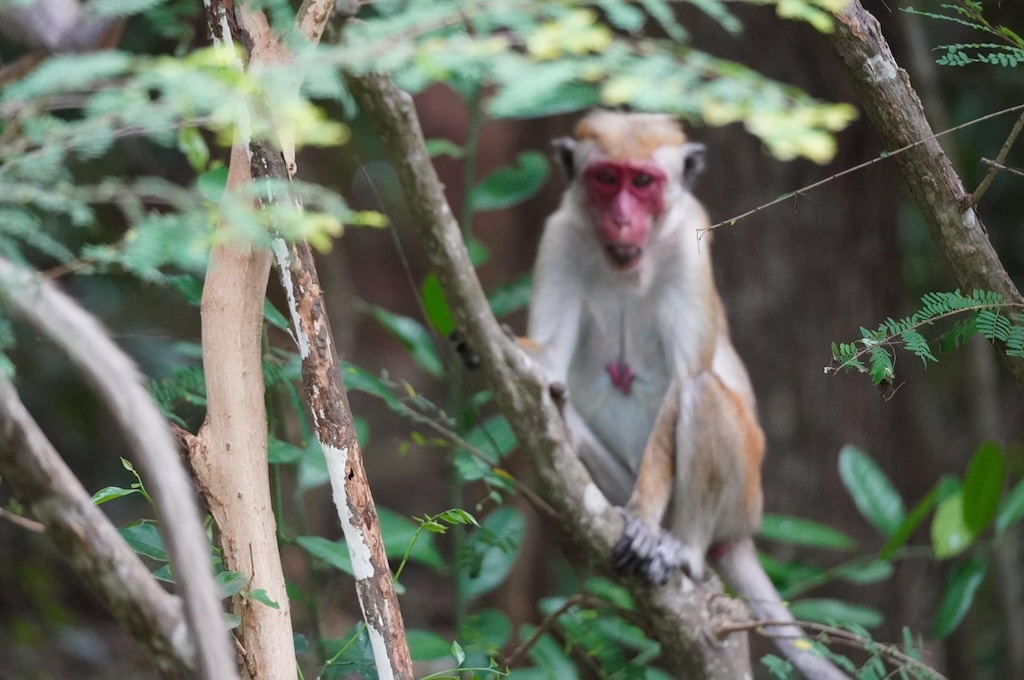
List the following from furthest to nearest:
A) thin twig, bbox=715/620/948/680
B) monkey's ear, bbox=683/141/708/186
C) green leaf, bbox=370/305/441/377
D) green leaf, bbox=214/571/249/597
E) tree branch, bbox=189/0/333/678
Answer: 1. monkey's ear, bbox=683/141/708/186
2. green leaf, bbox=370/305/441/377
3. thin twig, bbox=715/620/948/680
4. tree branch, bbox=189/0/333/678
5. green leaf, bbox=214/571/249/597

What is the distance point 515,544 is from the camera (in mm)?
4125

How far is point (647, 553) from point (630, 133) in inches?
82.1

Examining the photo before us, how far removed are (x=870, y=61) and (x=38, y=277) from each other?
2.21 metres

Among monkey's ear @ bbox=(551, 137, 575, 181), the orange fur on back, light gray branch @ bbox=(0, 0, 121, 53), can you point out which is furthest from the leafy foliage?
light gray branch @ bbox=(0, 0, 121, 53)

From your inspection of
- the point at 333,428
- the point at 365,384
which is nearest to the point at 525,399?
the point at 365,384

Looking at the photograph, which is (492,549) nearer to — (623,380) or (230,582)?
(623,380)

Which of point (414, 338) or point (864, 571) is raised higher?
point (414, 338)

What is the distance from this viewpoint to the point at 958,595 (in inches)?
175

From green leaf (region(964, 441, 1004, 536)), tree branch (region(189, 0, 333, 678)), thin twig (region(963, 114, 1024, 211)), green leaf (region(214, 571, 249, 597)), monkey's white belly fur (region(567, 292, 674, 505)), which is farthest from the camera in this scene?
monkey's white belly fur (region(567, 292, 674, 505))

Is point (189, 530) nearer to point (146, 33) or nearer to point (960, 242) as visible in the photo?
point (960, 242)

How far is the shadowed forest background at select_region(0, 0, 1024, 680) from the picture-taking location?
6.39 meters

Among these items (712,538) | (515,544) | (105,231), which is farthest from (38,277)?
(105,231)

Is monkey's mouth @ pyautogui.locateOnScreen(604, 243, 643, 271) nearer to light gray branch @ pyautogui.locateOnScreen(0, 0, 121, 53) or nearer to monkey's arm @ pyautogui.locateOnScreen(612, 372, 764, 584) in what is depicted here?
monkey's arm @ pyautogui.locateOnScreen(612, 372, 764, 584)

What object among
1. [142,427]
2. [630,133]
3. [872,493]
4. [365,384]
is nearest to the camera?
[142,427]
